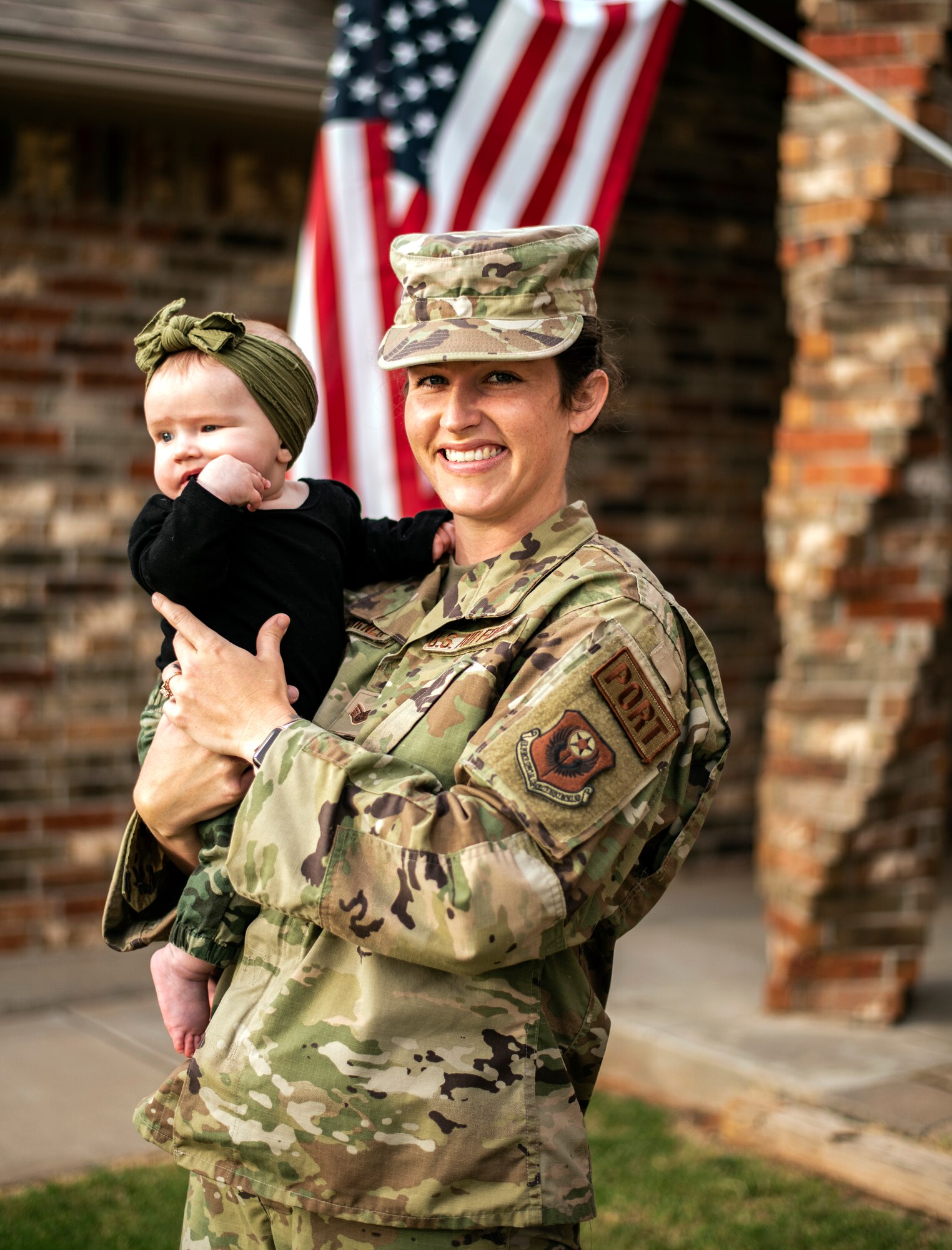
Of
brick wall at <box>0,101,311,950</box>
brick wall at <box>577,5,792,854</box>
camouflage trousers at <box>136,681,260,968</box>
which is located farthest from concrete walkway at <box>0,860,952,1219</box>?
camouflage trousers at <box>136,681,260,968</box>

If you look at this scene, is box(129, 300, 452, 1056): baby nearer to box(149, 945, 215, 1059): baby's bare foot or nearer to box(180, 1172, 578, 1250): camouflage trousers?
box(149, 945, 215, 1059): baby's bare foot

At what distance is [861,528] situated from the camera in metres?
3.97

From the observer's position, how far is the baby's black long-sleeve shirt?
1.82m

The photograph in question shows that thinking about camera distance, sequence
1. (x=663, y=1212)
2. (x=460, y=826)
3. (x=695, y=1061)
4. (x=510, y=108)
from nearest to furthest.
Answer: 1. (x=460, y=826)
2. (x=663, y=1212)
3. (x=510, y=108)
4. (x=695, y=1061)

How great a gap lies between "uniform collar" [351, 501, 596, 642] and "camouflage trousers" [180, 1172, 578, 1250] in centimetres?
75

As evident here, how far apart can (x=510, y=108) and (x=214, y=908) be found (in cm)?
273

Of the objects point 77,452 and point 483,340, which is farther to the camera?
point 77,452

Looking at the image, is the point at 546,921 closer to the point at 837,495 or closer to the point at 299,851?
the point at 299,851

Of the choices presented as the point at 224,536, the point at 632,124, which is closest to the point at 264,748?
the point at 224,536

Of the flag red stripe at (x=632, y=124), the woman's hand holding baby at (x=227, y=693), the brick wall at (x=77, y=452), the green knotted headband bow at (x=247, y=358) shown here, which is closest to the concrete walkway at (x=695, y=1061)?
the brick wall at (x=77, y=452)

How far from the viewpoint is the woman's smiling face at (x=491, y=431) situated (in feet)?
5.85

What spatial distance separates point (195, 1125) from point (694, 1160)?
2143mm

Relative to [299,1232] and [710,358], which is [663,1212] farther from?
[710,358]

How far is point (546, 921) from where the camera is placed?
5.07 feet
